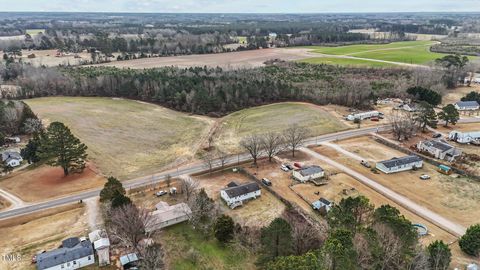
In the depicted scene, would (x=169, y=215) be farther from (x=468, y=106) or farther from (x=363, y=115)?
(x=468, y=106)

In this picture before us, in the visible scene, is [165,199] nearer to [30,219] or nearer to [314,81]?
[30,219]

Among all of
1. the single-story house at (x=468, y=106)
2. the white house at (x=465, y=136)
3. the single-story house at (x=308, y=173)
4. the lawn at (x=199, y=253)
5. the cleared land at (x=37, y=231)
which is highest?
the single-story house at (x=468, y=106)

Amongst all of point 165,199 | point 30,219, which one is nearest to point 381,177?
point 165,199

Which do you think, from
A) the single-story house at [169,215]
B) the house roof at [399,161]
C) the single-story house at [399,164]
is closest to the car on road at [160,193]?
the single-story house at [169,215]

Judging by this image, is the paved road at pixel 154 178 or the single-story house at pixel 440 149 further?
the single-story house at pixel 440 149

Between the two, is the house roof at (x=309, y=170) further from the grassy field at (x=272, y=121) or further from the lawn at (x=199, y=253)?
the lawn at (x=199, y=253)

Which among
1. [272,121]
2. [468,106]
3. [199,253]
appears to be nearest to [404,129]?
[272,121]

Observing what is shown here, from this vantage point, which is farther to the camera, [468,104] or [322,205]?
[468,104]
